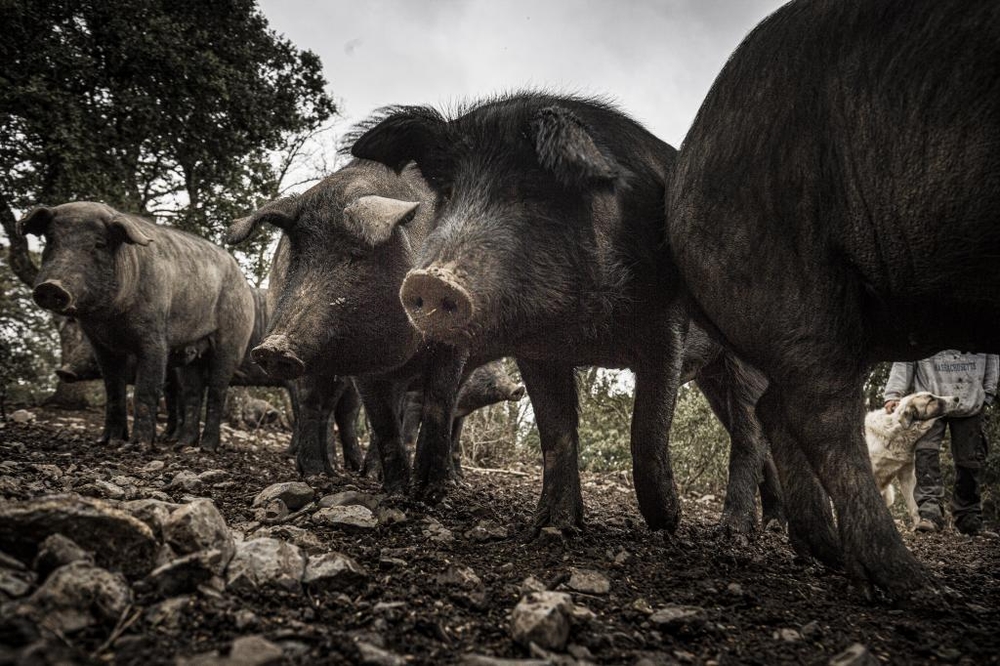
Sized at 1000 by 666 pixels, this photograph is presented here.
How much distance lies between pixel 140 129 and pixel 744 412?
27.1 ft

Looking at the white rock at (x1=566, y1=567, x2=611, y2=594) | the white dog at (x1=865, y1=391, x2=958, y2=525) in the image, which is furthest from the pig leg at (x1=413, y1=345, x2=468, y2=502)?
the white dog at (x1=865, y1=391, x2=958, y2=525)

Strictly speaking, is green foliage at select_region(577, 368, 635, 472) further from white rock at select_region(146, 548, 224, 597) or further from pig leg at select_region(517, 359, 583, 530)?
white rock at select_region(146, 548, 224, 597)

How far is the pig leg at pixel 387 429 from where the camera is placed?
398cm

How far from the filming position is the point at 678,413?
959cm

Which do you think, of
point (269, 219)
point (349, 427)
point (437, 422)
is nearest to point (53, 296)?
point (269, 219)

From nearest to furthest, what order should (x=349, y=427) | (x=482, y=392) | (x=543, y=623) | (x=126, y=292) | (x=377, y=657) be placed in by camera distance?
(x=377, y=657) → (x=543, y=623) → (x=126, y=292) → (x=349, y=427) → (x=482, y=392)

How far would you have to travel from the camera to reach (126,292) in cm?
574

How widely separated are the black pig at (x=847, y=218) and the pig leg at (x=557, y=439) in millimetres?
1032

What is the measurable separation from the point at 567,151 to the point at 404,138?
3.39 ft

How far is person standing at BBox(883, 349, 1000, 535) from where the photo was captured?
627 cm

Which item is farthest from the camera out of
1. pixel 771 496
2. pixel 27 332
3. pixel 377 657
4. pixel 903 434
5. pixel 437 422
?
pixel 27 332

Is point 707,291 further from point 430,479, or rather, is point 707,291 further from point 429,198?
point 429,198

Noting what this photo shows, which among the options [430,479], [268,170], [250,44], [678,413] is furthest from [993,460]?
[250,44]

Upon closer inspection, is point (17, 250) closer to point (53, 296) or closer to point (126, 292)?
point (126, 292)
